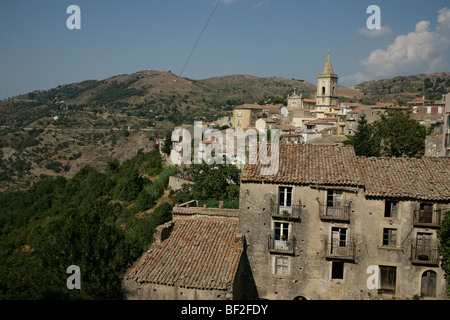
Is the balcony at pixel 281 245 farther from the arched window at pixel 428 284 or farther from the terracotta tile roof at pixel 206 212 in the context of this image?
the arched window at pixel 428 284

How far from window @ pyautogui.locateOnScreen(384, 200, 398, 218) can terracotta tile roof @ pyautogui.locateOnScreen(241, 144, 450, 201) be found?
45 centimetres

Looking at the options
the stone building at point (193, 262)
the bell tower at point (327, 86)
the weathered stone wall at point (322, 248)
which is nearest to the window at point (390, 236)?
the weathered stone wall at point (322, 248)

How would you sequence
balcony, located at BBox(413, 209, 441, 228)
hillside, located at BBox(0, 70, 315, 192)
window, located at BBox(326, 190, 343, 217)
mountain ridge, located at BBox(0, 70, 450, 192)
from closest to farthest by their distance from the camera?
balcony, located at BBox(413, 209, 441, 228) → window, located at BBox(326, 190, 343, 217) → hillside, located at BBox(0, 70, 315, 192) → mountain ridge, located at BBox(0, 70, 450, 192)

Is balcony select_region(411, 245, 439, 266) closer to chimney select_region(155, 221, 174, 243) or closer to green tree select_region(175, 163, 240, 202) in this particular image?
chimney select_region(155, 221, 174, 243)

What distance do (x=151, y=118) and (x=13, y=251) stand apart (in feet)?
294

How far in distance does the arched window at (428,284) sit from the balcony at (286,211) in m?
5.94

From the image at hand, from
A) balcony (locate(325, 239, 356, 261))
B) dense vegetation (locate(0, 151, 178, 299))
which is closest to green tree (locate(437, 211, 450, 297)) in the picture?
balcony (locate(325, 239, 356, 261))

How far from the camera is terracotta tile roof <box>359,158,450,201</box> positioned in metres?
16.5

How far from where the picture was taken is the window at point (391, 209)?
16.8 metres

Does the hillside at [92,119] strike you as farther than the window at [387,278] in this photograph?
Yes

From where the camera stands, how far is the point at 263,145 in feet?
65.6

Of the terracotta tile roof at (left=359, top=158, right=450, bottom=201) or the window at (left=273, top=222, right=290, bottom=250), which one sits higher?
the terracotta tile roof at (left=359, top=158, right=450, bottom=201)
